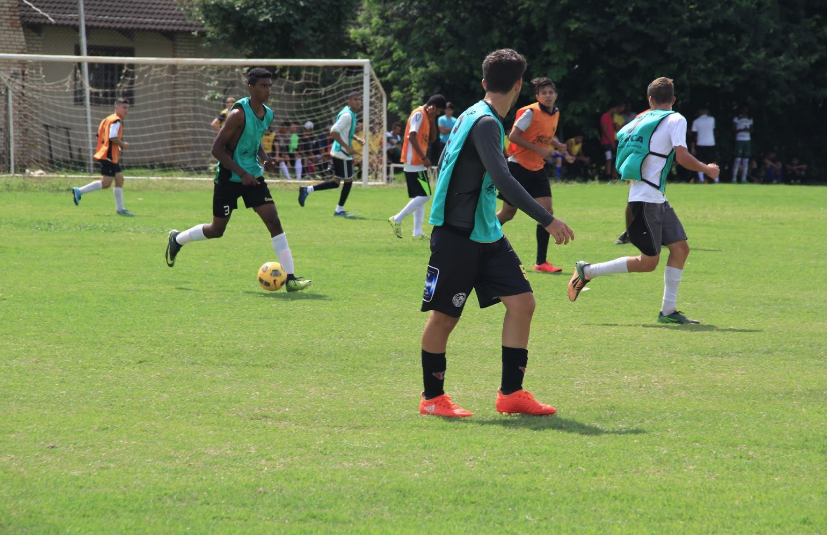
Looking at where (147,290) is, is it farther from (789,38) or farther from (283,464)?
(789,38)

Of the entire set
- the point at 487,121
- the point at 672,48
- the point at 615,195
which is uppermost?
the point at 672,48

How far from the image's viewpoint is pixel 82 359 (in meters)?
6.66

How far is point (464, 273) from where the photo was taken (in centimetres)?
537

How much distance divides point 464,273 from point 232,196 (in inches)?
197

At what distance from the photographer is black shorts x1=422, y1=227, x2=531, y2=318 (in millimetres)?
5352

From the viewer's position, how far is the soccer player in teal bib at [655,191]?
843 centimetres

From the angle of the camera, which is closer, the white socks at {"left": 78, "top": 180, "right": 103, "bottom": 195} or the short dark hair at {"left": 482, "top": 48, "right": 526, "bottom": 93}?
the short dark hair at {"left": 482, "top": 48, "right": 526, "bottom": 93}

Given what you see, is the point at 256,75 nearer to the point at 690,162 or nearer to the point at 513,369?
the point at 690,162

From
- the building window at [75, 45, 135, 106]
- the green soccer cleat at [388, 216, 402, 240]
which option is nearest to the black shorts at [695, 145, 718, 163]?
the green soccer cleat at [388, 216, 402, 240]

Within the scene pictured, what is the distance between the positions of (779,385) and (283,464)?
3.31 m

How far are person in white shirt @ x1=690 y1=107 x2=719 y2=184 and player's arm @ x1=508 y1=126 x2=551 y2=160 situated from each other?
17095 millimetres

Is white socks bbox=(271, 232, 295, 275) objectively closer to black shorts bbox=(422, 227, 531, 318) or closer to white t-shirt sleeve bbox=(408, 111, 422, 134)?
black shorts bbox=(422, 227, 531, 318)

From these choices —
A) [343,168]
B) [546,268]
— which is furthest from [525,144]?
[343,168]

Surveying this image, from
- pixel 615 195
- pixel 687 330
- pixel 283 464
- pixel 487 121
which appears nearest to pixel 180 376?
pixel 283 464
